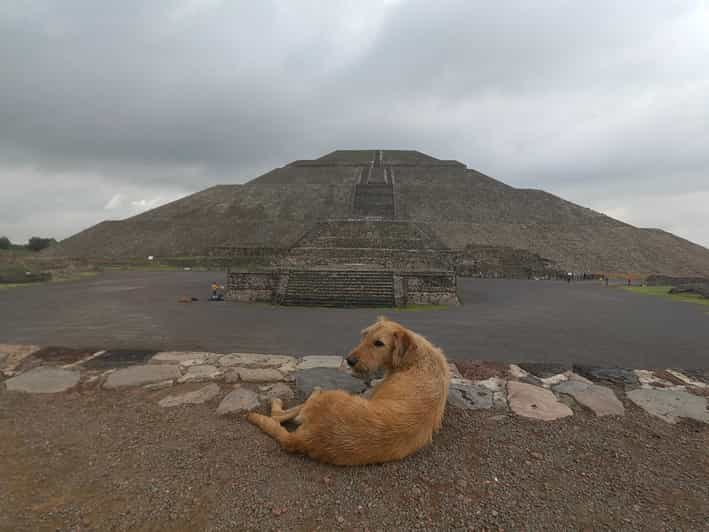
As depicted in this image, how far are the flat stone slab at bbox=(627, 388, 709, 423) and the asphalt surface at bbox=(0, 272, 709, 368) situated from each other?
1.90m

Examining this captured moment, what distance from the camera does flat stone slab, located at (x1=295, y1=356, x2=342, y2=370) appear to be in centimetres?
459

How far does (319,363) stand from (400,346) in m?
2.14

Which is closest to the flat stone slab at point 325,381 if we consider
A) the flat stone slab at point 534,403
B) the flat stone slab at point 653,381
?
the flat stone slab at point 534,403

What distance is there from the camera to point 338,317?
1012cm

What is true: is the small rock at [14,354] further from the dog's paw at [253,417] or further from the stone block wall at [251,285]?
the stone block wall at [251,285]

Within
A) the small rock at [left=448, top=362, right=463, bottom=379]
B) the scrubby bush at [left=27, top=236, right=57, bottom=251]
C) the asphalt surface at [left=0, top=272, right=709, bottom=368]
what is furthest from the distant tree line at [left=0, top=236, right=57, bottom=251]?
the small rock at [left=448, top=362, right=463, bottom=379]

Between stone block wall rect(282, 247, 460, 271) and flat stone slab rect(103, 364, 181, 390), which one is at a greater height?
stone block wall rect(282, 247, 460, 271)

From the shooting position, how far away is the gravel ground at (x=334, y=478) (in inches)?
77.6

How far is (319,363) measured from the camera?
15.6ft

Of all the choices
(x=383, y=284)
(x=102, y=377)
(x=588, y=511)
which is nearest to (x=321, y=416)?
(x=588, y=511)

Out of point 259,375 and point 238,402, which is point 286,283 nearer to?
point 259,375

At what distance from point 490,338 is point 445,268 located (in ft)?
39.1

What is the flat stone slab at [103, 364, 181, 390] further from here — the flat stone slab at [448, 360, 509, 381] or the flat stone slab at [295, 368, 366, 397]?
the flat stone slab at [448, 360, 509, 381]

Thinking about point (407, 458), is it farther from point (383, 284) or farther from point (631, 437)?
point (383, 284)
